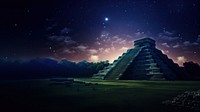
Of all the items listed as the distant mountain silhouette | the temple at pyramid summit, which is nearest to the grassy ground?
the temple at pyramid summit

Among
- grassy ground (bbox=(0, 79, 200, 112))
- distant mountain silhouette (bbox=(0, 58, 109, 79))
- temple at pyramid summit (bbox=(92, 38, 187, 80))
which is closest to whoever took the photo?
grassy ground (bbox=(0, 79, 200, 112))

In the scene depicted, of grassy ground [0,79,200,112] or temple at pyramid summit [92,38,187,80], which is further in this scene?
temple at pyramid summit [92,38,187,80]

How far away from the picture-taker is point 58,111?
16.8 feet

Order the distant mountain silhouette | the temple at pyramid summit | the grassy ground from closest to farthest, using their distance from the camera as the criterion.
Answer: the grassy ground → the temple at pyramid summit → the distant mountain silhouette

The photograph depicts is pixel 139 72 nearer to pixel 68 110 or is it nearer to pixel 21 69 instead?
pixel 68 110

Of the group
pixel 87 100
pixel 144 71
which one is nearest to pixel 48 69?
pixel 144 71

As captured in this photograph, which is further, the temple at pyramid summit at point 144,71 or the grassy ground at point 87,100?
the temple at pyramid summit at point 144,71

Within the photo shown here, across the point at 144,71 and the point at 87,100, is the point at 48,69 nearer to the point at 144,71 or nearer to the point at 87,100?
the point at 144,71

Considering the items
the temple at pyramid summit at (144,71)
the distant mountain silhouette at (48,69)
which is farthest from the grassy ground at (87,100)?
the distant mountain silhouette at (48,69)

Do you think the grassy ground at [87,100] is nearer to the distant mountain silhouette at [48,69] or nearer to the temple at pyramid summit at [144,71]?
the temple at pyramid summit at [144,71]

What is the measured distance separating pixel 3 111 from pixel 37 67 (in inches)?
2174

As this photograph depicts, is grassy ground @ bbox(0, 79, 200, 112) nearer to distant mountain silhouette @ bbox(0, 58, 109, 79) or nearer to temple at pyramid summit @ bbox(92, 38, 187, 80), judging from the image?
temple at pyramid summit @ bbox(92, 38, 187, 80)

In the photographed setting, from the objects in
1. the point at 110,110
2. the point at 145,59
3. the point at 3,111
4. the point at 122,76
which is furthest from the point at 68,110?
the point at 145,59

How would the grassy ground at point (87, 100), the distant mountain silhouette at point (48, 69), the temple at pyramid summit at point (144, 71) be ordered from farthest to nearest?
1. the distant mountain silhouette at point (48, 69)
2. the temple at pyramid summit at point (144, 71)
3. the grassy ground at point (87, 100)
